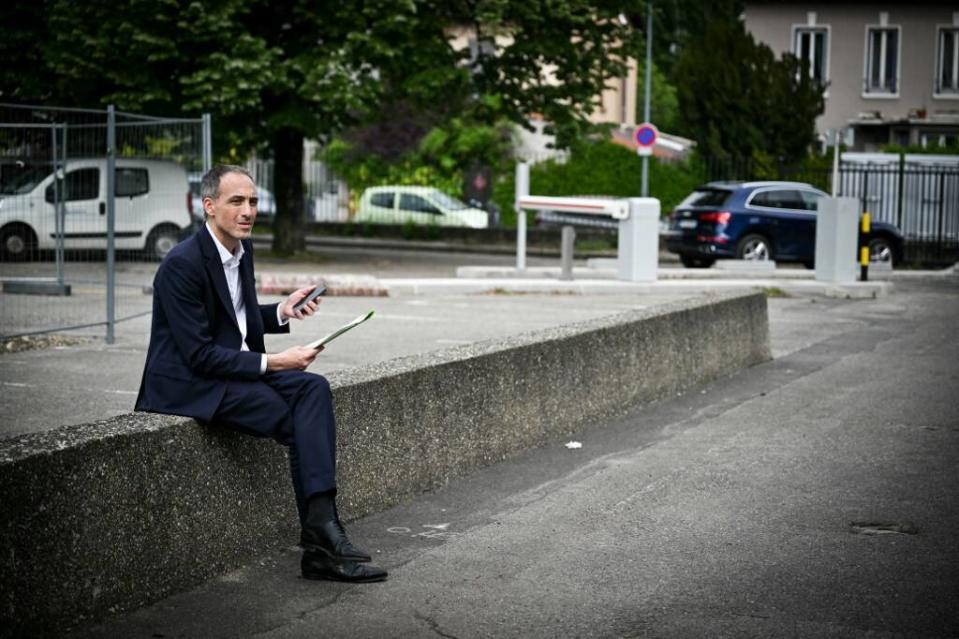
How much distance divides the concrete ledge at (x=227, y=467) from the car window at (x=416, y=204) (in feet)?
91.0

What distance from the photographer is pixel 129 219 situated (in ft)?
51.9

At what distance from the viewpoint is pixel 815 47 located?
47.5 meters

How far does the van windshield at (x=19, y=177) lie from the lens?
1312 centimetres

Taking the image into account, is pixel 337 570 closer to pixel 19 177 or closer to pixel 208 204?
pixel 208 204

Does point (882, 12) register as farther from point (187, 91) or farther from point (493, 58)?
point (187, 91)

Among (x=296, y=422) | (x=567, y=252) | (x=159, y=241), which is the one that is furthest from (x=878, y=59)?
(x=296, y=422)

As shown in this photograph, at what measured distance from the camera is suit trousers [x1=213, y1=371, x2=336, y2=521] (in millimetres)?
5855

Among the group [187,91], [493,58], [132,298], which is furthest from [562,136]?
[132,298]

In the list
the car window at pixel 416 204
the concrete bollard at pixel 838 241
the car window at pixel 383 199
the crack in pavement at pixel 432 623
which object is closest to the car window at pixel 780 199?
the concrete bollard at pixel 838 241

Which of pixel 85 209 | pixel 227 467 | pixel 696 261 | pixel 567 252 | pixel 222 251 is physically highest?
pixel 85 209

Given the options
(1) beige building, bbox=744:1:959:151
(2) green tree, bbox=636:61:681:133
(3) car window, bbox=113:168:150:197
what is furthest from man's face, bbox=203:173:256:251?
(2) green tree, bbox=636:61:681:133

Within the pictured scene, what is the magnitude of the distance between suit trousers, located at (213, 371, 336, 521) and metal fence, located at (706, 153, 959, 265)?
2739cm

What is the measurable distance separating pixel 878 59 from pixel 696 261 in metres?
21.3

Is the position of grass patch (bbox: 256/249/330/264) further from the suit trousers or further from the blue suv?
the suit trousers
